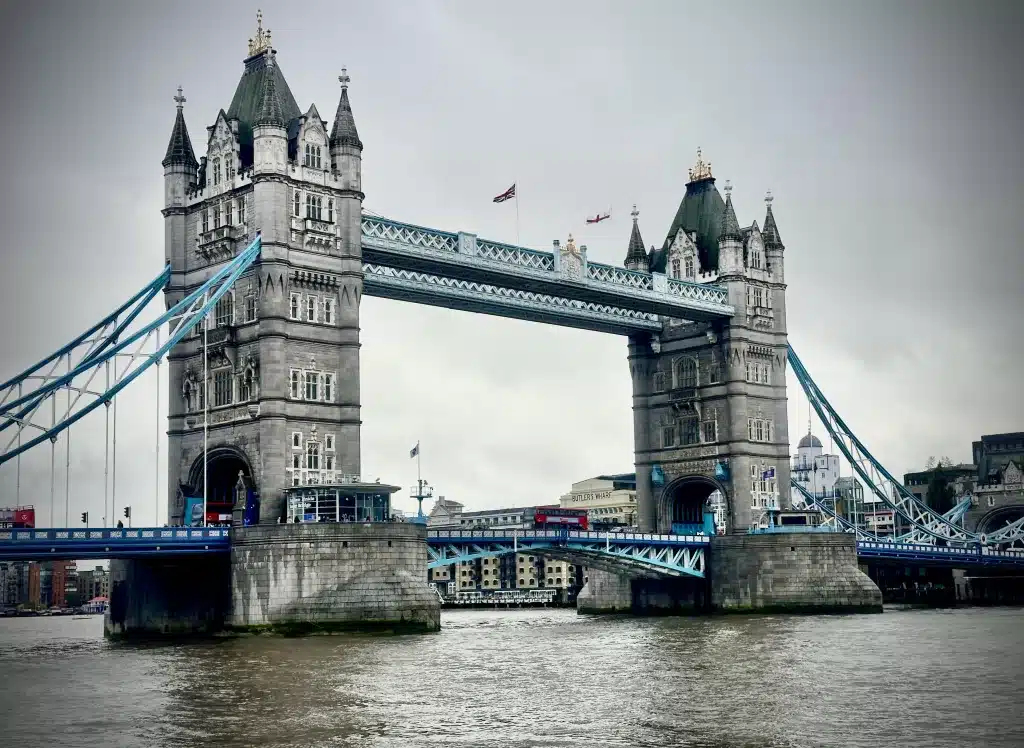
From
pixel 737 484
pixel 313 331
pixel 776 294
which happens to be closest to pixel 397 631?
pixel 313 331

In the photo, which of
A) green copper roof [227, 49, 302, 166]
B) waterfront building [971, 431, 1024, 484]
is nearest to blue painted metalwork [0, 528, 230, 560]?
green copper roof [227, 49, 302, 166]

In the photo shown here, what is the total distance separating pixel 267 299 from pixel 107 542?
15.9 m

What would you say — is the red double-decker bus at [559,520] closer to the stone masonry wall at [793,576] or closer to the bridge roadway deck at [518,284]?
the stone masonry wall at [793,576]

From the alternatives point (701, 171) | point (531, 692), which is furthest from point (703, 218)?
point (531, 692)

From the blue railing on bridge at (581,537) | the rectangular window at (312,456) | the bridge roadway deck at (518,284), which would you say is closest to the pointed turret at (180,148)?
the bridge roadway deck at (518,284)

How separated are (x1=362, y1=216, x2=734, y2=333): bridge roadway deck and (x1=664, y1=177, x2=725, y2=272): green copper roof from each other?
4.70m

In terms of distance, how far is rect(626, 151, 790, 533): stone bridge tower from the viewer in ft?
360

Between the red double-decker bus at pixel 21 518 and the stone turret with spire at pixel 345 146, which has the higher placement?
the stone turret with spire at pixel 345 146

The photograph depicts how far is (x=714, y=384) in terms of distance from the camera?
111062 mm

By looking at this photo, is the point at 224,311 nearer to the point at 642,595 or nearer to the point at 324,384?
the point at 324,384

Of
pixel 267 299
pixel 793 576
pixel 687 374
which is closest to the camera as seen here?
pixel 267 299

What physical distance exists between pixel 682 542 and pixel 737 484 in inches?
308

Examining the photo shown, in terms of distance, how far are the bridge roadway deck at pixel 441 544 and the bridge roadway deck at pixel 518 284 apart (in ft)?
48.2

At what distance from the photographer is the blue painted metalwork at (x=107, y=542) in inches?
2793
